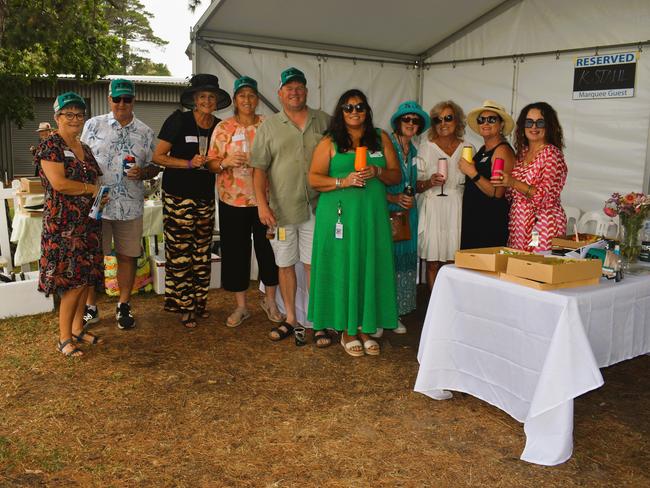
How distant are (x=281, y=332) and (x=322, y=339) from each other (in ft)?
1.09

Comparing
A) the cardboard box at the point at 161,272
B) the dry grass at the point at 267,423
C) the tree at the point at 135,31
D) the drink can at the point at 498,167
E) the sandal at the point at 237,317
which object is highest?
the tree at the point at 135,31

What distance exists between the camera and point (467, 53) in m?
6.06

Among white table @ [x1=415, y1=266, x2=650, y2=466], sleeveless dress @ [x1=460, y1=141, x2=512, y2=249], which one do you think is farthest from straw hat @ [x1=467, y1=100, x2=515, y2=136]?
white table @ [x1=415, y1=266, x2=650, y2=466]

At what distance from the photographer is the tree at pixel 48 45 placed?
1107 centimetres

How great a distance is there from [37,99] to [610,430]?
17152 mm

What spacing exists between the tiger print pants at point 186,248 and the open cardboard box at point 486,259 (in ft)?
6.56

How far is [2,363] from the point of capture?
3566mm

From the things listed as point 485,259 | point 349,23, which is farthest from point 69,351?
point 349,23

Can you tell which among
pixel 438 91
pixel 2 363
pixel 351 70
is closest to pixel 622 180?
pixel 438 91

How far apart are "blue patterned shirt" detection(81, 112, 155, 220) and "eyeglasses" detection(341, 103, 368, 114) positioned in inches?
57.0

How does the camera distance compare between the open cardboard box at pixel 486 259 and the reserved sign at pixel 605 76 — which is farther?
the reserved sign at pixel 605 76

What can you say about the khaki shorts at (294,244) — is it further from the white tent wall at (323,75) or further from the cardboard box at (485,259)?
the white tent wall at (323,75)

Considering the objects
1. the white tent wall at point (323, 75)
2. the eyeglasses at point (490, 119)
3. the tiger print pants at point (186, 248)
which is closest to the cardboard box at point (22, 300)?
the tiger print pants at point (186, 248)

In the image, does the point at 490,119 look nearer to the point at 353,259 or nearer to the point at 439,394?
the point at 353,259
